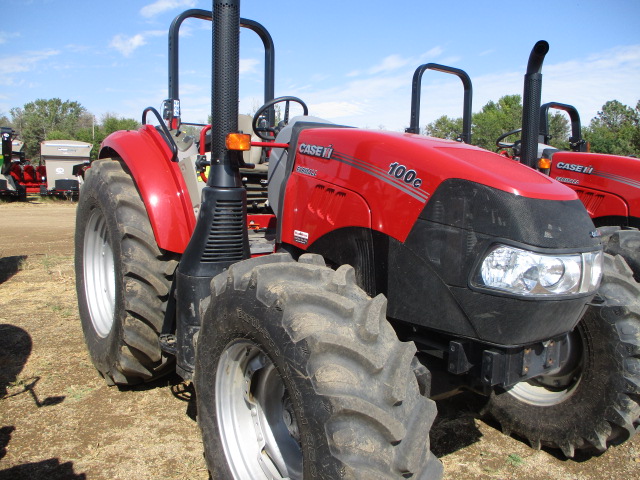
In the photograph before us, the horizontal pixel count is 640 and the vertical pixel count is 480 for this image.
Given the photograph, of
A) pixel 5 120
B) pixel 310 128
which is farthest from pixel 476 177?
pixel 5 120

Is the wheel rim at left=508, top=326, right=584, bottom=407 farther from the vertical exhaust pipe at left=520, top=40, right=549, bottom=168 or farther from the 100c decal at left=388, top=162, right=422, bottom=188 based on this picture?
the 100c decal at left=388, top=162, right=422, bottom=188

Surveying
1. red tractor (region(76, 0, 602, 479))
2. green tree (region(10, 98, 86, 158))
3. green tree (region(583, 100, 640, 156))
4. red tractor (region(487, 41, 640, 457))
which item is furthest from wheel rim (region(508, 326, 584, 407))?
green tree (region(10, 98, 86, 158))

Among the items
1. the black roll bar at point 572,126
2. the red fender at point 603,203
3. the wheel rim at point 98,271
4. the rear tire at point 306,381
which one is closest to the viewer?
the rear tire at point 306,381

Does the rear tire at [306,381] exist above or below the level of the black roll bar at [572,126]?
below

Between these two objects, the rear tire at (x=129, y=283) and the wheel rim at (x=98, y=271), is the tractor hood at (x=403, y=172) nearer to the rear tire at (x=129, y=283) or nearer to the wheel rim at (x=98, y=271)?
the rear tire at (x=129, y=283)

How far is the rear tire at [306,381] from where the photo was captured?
165 centimetres

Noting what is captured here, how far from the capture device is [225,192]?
8.75ft

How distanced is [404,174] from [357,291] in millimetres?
526

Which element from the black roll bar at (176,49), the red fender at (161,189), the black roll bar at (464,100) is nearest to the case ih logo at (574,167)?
the black roll bar at (464,100)

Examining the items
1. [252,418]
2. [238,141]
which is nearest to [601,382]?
[252,418]

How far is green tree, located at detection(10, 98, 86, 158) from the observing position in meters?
53.7

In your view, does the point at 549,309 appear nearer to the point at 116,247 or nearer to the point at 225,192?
the point at 225,192

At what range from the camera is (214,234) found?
268cm

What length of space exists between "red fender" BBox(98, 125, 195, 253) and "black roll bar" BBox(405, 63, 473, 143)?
2.08m
